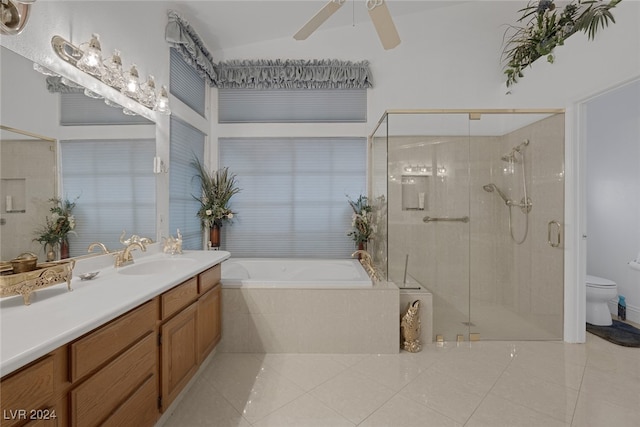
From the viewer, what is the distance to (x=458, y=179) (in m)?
2.83

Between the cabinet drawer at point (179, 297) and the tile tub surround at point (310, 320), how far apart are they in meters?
0.51

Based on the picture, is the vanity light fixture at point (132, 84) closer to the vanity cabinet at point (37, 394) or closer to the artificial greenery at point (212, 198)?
the artificial greenery at point (212, 198)

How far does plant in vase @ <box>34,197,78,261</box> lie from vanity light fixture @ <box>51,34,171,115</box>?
73cm

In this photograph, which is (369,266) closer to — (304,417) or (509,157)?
(304,417)

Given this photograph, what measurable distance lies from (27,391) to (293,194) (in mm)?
2638

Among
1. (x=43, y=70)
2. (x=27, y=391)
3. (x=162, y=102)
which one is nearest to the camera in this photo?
(x=27, y=391)

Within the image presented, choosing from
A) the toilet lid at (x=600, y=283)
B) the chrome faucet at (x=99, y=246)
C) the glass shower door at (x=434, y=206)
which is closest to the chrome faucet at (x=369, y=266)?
the glass shower door at (x=434, y=206)

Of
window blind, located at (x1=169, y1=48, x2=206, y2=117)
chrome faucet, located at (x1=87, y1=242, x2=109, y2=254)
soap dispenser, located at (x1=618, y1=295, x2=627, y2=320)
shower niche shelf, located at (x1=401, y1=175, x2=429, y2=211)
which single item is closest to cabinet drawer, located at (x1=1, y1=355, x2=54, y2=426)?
chrome faucet, located at (x1=87, y1=242, x2=109, y2=254)

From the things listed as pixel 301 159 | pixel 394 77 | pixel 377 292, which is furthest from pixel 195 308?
pixel 394 77

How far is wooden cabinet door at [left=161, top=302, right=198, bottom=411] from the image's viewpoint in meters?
1.39

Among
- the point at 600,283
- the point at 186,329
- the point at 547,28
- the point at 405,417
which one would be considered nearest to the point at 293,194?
the point at 186,329

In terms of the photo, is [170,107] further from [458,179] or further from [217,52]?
[458,179]

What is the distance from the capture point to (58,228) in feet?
4.63

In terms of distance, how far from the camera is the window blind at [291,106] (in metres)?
3.19
